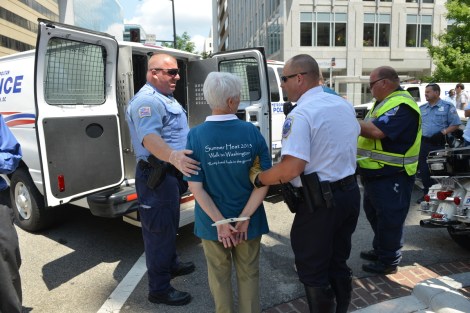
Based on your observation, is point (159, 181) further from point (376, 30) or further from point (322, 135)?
point (376, 30)

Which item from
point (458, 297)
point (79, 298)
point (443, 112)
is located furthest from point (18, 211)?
point (443, 112)

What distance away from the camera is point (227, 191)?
7.64 feet

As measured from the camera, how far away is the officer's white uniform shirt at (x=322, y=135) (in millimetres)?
2232

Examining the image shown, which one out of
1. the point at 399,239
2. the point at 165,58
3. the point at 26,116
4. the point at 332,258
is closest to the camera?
the point at 332,258

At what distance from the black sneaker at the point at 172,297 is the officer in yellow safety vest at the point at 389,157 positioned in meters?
1.71

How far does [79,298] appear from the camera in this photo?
3.36 m

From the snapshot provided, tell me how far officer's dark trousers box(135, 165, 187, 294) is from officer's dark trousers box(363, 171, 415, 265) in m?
1.79

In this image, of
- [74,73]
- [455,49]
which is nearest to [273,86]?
[74,73]

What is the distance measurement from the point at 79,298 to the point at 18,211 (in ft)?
7.46

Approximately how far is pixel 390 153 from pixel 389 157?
1.5 inches

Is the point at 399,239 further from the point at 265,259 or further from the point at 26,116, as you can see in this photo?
the point at 26,116

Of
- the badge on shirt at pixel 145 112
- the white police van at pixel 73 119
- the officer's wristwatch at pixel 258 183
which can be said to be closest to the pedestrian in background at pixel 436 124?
the white police van at pixel 73 119

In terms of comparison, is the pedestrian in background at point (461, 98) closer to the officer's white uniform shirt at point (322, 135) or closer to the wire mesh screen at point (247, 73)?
the wire mesh screen at point (247, 73)

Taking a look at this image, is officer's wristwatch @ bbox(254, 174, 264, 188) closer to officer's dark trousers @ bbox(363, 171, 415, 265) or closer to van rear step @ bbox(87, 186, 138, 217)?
officer's dark trousers @ bbox(363, 171, 415, 265)
